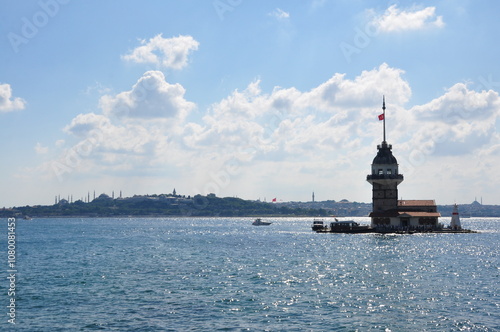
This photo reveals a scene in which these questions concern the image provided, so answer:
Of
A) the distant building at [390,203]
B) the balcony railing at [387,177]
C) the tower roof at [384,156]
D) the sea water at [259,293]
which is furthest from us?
the tower roof at [384,156]

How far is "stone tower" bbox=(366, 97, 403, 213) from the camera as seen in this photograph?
141m

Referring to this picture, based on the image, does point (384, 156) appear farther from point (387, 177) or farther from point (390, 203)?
point (390, 203)

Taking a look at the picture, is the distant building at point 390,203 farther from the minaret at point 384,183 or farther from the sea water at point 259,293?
the sea water at point 259,293

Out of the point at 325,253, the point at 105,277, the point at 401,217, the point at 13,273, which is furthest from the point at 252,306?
the point at 401,217

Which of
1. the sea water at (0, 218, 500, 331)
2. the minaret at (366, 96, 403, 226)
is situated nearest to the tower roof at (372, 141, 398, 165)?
the minaret at (366, 96, 403, 226)

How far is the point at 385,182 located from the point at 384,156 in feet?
22.8

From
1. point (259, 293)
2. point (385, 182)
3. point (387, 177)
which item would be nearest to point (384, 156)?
point (387, 177)

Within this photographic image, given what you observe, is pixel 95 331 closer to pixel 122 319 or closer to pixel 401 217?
pixel 122 319

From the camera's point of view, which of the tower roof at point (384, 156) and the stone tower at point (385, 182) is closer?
the stone tower at point (385, 182)

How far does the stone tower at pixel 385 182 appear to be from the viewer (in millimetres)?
140625

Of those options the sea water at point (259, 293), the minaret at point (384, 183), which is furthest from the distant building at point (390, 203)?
the sea water at point (259, 293)

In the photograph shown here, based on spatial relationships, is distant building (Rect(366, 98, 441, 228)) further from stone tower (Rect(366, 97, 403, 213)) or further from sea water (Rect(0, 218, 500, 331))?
sea water (Rect(0, 218, 500, 331))

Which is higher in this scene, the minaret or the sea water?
the minaret

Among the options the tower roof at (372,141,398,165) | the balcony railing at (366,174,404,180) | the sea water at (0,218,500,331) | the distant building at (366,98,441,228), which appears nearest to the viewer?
the sea water at (0,218,500,331)
